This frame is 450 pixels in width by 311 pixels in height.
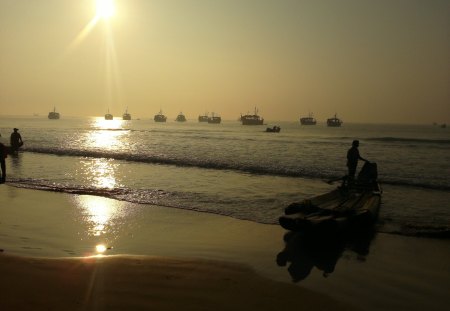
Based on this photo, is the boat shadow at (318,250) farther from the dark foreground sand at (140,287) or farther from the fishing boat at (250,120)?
the fishing boat at (250,120)

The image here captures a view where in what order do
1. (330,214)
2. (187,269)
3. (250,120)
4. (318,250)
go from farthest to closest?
(250,120), (330,214), (318,250), (187,269)

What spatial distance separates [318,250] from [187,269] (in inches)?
137

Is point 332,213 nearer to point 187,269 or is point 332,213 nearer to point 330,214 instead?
point 330,214

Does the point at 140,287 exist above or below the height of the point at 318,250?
above

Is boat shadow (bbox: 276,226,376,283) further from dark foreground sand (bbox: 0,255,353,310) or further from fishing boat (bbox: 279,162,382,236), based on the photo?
dark foreground sand (bbox: 0,255,353,310)

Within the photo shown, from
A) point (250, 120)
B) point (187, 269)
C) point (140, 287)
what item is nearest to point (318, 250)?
point (187, 269)

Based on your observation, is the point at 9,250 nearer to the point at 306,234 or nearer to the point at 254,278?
the point at 254,278

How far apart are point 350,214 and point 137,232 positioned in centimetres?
569

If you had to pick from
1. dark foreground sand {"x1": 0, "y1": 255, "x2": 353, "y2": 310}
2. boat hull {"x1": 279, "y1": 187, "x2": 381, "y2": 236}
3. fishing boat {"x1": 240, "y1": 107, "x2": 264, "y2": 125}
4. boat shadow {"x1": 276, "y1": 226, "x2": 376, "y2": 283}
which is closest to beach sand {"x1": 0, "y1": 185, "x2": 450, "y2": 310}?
dark foreground sand {"x1": 0, "y1": 255, "x2": 353, "y2": 310}

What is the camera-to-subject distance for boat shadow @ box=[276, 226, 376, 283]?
8203 mm

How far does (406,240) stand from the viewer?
10875mm

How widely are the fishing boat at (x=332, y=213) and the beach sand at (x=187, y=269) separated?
64cm

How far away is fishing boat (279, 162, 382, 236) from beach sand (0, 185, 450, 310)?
637 mm

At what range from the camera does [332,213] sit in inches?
430
